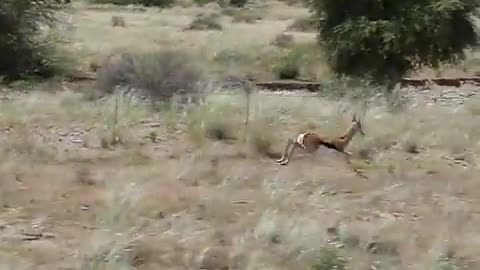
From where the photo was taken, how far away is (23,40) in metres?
26.0

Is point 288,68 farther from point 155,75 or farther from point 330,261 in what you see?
point 330,261

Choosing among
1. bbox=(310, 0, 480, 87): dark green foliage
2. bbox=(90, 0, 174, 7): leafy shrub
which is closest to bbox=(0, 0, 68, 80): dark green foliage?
bbox=(310, 0, 480, 87): dark green foliage

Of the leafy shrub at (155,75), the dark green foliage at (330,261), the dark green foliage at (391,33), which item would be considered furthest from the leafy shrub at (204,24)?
the dark green foliage at (330,261)

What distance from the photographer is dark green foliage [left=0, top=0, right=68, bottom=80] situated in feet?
83.0

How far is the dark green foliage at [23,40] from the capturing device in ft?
83.0

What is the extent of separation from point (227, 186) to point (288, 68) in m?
16.3

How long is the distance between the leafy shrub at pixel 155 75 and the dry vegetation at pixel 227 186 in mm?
144

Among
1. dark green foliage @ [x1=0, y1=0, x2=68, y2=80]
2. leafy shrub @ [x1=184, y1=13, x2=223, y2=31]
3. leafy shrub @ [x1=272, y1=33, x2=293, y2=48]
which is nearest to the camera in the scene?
dark green foliage @ [x1=0, y1=0, x2=68, y2=80]

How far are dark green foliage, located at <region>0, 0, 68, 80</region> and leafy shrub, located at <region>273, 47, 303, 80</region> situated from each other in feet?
19.6

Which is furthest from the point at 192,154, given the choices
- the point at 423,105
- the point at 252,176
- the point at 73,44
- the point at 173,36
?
the point at 173,36

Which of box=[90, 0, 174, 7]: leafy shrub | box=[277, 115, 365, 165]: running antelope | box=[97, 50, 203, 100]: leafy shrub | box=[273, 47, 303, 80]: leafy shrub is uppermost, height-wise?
box=[277, 115, 365, 165]: running antelope

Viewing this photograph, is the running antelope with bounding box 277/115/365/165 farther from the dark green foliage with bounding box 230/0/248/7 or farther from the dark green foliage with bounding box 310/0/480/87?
the dark green foliage with bounding box 230/0/248/7

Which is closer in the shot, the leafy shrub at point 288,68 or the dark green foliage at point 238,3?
the leafy shrub at point 288,68

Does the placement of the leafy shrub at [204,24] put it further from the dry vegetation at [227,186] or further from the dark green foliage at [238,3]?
the dry vegetation at [227,186]
